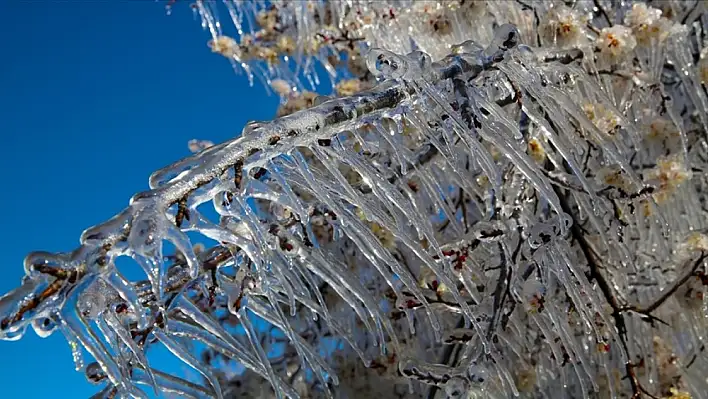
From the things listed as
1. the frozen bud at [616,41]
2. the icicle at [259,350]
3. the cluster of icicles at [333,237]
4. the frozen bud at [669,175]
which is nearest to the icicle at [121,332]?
the cluster of icicles at [333,237]

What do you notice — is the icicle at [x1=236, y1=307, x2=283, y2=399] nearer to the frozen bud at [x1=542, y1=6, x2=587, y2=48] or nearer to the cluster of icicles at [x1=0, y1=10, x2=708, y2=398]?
the cluster of icicles at [x1=0, y1=10, x2=708, y2=398]

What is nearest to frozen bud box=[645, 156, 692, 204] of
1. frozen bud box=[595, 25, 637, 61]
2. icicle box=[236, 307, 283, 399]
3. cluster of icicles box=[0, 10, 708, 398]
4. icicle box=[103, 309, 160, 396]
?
cluster of icicles box=[0, 10, 708, 398]

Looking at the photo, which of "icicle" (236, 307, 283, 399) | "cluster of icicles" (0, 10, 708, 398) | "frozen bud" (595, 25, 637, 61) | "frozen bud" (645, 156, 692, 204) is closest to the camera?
"cluster of icicles" (0, 10, 708, 398)

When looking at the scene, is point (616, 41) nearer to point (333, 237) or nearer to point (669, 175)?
point (669, 175)

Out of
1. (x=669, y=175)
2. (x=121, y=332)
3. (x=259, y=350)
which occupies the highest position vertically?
(x=121, y=332)

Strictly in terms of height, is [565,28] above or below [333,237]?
above

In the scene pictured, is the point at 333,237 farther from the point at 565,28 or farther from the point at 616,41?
the point at 616,41

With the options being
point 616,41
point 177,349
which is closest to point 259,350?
point 177,349

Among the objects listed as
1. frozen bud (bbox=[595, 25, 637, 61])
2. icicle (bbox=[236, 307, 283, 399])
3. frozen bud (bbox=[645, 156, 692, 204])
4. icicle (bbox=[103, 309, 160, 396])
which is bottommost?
frozen bud (bbox=[645, 156, 692, 204])

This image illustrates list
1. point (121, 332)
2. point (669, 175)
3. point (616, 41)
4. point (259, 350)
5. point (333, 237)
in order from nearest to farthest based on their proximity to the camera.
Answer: point (121, 332)
point (259, 350)
point (333, 237)
point (669, 175)
point (616, 41)

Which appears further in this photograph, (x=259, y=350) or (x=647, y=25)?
(x=647, y=25)

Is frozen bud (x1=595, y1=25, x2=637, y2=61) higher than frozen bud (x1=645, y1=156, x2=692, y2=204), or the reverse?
frozen bud (x1=595, y1=25, x2=637, y2=61)

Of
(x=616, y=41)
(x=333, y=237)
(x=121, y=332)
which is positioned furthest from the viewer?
(x=616, y=41)
